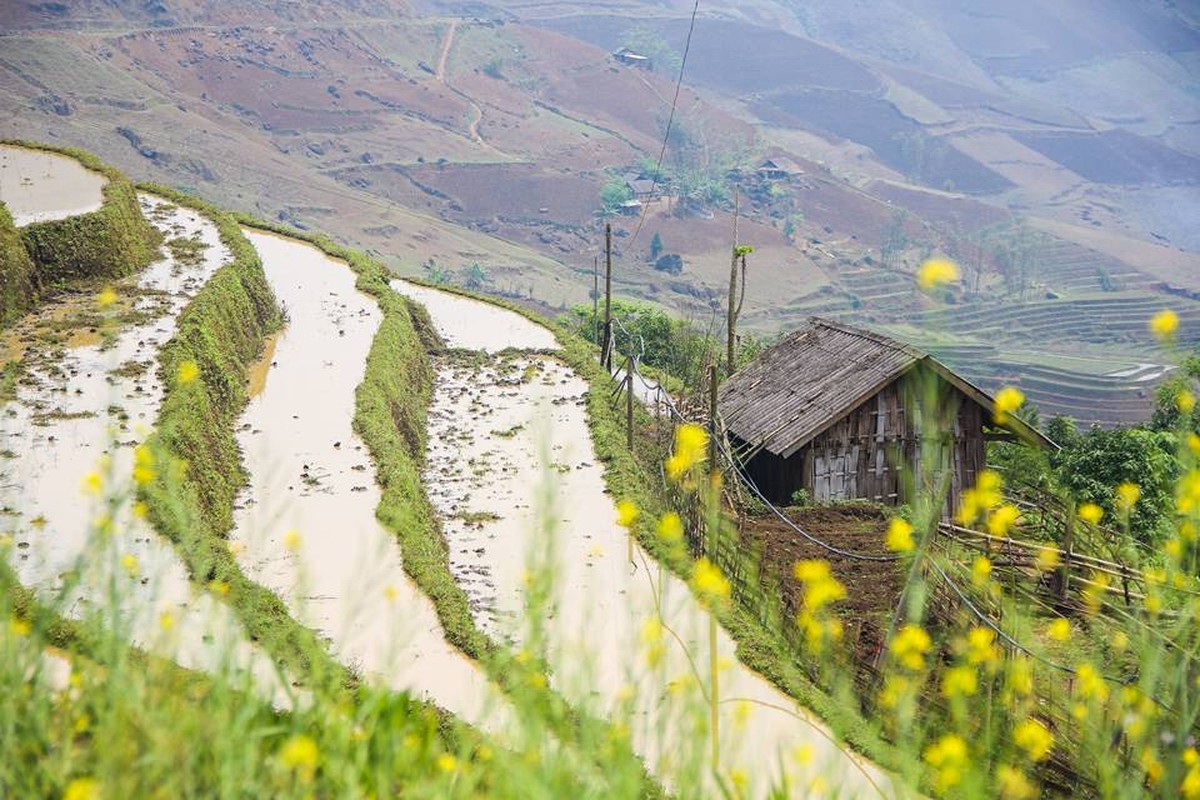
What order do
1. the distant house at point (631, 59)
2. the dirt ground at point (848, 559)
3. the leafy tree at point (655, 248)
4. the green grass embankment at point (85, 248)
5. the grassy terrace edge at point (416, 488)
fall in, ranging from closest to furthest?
the grassy terrace edge at point (416, 488) < the dirt ground at point (848, 559) < the green grass embankment at point (85, 248) < the leafy tree at point (655, 248) < the distant house at point (631, 59)

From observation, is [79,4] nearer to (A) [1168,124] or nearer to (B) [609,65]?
(B) [609,65]

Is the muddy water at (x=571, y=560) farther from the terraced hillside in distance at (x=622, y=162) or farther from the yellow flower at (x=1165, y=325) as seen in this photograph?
the terraced hillside in distance at (x=622, y=162)

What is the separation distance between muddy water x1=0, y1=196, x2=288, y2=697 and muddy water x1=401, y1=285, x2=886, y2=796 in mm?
2715

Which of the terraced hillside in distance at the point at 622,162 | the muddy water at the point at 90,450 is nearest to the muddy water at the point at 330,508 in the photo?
the muddy water at the point at 90,450

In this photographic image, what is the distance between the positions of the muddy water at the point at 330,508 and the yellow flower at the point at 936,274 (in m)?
1.54

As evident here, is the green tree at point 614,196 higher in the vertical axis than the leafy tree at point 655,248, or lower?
higher

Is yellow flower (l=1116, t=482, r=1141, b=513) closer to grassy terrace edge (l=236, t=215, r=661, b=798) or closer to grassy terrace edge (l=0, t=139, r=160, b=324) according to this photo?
grassy terrace edge (l=236, t=215, r=661, b=798)

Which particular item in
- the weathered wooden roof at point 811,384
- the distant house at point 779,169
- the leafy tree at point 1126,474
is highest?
the distant house at point 779,169

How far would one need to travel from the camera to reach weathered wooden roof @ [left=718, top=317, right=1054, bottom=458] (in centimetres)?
1579

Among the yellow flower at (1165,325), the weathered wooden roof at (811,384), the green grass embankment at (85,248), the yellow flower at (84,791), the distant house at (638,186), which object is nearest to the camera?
the yellow flower at (84,791)

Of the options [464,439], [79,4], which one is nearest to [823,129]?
[79,4]

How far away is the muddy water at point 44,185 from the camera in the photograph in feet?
62.5

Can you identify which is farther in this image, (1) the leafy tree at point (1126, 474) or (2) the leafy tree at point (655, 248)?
(2) the leafy tree at point (655, 248)

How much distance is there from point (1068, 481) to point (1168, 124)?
Result: 199m
